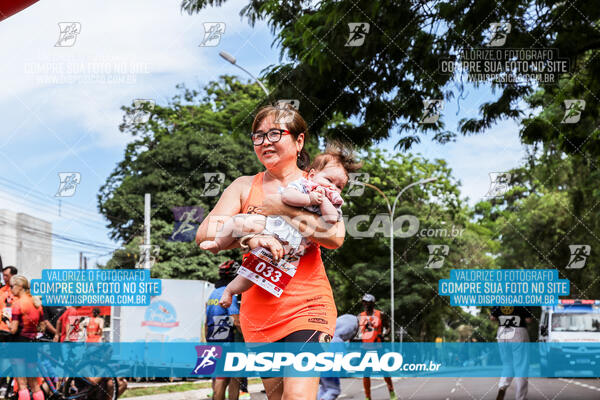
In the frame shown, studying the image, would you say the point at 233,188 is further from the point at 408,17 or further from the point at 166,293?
the point at 166,293

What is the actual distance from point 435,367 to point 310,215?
15.7 ft

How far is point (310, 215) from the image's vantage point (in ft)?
9.83

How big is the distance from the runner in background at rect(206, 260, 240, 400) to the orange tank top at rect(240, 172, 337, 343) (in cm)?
452

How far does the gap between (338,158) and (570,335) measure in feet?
54.2

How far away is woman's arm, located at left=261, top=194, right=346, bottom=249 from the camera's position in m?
2.97

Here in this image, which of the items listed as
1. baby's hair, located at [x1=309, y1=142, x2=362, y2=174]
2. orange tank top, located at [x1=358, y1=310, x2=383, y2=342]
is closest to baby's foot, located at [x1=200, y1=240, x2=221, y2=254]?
baby's hair, located at [x1=309, y1=142, x2=362, y2=174]

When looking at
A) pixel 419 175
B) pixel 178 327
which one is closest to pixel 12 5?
pixel 178 327

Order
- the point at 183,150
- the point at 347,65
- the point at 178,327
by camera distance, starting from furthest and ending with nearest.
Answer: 1. the point at 183,150
2. the point at 178,327
3. the point at 347,65

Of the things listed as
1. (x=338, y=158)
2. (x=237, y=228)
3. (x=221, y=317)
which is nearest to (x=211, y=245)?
(x=237, y=228)

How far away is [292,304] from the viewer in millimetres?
3082

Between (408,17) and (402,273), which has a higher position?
(408,17)

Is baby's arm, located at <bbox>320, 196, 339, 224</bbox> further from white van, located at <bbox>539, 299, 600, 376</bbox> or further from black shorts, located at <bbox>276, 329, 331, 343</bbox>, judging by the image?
white van, located at <bbox>539, 299, 600, 376</bbox>

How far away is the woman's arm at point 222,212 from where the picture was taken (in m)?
3.01

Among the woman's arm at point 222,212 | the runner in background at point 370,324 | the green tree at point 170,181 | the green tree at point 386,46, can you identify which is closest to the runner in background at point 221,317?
the green tree at point 386,46
